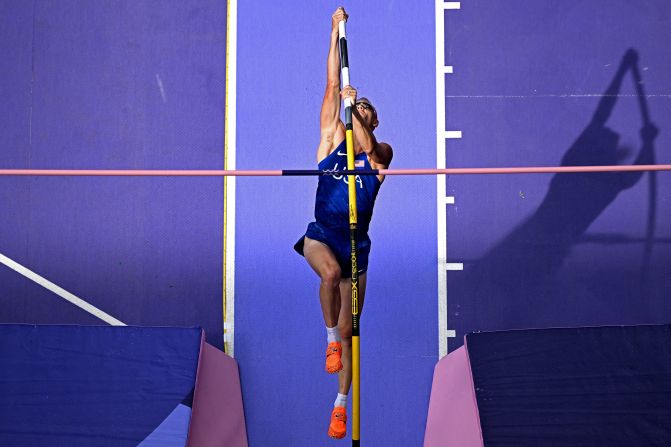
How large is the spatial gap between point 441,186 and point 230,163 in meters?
1.33

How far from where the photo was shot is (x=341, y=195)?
4750 mm

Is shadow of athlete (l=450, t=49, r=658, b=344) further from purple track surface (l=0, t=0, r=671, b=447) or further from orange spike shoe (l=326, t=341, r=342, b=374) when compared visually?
orange spike shoe (l=326, t=341, r=342, b=374)

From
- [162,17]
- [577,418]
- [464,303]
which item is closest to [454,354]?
[464,303]

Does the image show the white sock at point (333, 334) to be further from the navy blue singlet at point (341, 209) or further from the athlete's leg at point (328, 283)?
the navy blue singlet at point (341, 209)

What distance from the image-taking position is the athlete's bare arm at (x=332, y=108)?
4.82 m

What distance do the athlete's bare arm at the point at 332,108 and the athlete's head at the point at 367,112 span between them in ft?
0.44

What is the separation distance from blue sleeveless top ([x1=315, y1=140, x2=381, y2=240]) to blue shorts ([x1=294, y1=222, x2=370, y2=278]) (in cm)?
3

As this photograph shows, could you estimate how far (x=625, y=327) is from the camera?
14.5ft

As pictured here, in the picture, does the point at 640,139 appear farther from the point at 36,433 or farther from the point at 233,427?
the point at 36,433

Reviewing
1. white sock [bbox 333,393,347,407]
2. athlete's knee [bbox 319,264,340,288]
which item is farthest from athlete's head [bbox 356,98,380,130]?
white sock [bbox 333,393,347,407]

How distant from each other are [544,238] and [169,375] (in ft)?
7.90

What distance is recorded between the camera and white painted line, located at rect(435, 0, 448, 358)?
4.97m

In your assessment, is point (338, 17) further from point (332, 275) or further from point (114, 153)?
point (114, 153)

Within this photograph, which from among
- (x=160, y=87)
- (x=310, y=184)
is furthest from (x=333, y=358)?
(x=160, y=87)
